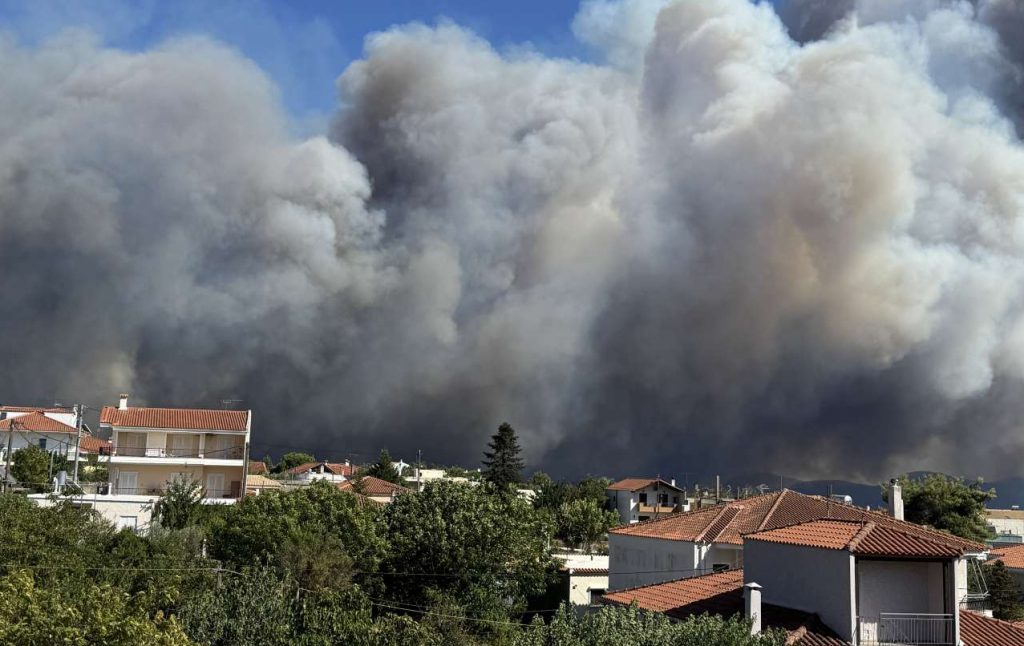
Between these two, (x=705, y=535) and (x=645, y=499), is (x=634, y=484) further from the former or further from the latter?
(x=705, y=535)

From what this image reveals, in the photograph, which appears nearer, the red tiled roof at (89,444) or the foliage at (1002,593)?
the foliage at (1002,593)

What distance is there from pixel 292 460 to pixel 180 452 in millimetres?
97931

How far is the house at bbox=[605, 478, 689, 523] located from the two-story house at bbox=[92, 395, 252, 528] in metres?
60.9

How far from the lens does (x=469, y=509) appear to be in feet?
155

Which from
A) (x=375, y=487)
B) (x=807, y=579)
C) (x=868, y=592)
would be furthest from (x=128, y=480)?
(x=868, y=592)

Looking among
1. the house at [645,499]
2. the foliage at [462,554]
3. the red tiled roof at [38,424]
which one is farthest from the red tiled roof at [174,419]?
the house at [645,499]

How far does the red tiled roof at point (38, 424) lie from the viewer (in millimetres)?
99312

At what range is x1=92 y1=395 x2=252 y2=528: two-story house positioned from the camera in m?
66.8

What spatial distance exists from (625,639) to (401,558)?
28084mm

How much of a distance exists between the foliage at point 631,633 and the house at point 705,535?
24.2 m

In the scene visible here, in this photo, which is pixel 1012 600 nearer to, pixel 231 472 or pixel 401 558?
pixel 401 558

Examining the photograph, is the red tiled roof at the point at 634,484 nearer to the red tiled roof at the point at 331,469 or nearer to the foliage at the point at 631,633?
the red tiled roof at the point at 331,469

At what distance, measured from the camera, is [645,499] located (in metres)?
119

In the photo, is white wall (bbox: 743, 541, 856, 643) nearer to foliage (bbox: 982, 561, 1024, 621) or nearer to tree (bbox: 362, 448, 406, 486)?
foliage (bbox: 982, 561, 1024, 621)
